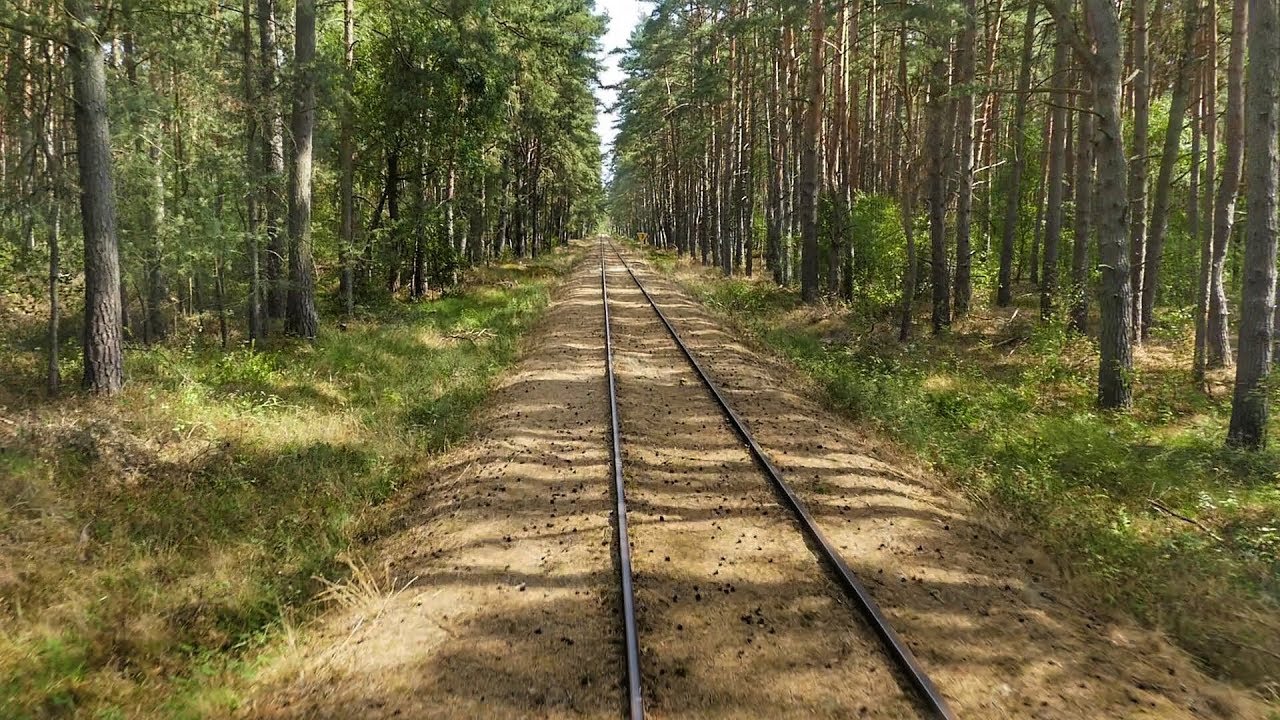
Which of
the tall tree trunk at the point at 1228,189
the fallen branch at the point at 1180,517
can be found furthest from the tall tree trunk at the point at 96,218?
the tall tree trunk at the point at 1228,189

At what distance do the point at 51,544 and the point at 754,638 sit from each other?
5.45 metres

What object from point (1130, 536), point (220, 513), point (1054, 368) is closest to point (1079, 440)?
point (1130, 536)

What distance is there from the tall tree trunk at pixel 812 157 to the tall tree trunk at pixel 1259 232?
34.0 ft

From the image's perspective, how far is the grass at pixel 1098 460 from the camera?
5242mm

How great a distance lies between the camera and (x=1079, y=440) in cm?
912

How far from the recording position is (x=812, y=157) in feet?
63.4

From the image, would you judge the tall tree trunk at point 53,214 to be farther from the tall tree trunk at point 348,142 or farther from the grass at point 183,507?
the tall tree trunk at point 348,142

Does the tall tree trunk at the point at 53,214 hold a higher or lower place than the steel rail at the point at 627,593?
higher

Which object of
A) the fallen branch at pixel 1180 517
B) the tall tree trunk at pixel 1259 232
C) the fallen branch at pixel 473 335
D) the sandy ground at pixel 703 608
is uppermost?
the tall tree trunk at pixel 1259 232

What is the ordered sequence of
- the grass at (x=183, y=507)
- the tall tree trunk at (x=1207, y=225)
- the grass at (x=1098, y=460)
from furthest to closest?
the tall tree trunk at (x=1207, y=225) < the grass at (x=1098, y=460) < the grass at (x=183, y=507)

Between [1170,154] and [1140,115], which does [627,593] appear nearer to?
[1140,115]

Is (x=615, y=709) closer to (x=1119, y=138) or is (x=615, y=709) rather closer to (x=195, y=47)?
(x=1119, y=138)

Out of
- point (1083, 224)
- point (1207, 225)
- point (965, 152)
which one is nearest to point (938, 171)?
point (965, 152)

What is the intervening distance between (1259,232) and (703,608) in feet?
28.0
